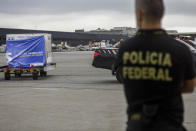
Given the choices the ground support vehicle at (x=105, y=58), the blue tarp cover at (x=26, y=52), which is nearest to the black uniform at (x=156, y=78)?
the ground support vehicle at (x=105, y=58)

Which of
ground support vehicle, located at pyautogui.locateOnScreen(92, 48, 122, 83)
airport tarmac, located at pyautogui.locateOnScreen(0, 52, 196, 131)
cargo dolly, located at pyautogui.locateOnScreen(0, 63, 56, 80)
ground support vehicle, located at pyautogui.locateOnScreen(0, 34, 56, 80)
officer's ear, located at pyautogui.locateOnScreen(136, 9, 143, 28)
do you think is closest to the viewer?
officer's ear, located at pyautogui.locateOnScreen(136, 9, 143, 28)

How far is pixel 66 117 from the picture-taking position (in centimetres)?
785

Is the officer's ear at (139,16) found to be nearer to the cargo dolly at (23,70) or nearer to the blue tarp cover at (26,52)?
the cargo dolly at (23,70)

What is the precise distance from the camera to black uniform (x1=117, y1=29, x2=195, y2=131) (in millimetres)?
2520

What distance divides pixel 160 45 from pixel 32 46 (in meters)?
16.3

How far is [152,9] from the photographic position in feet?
8.46

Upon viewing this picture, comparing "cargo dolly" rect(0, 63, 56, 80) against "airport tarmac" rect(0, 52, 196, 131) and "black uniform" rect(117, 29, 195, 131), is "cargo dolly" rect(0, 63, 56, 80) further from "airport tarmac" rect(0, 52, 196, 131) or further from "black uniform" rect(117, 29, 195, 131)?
"black uniform" rect(117, 29, 195, 131)

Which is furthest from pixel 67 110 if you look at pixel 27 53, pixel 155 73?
pixel 27 53

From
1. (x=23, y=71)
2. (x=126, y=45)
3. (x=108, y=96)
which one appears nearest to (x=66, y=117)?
(x=108, y=96)

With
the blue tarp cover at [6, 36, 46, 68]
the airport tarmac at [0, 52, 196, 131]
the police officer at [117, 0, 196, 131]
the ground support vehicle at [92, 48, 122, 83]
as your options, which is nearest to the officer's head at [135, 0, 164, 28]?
the police officer at [117, 0, 196, 131]

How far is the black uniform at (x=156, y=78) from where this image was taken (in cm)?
252

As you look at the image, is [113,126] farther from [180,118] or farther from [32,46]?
[32,46]

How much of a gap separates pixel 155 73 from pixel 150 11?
418 millimetres

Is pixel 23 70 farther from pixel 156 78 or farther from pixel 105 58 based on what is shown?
pixel 156 78
